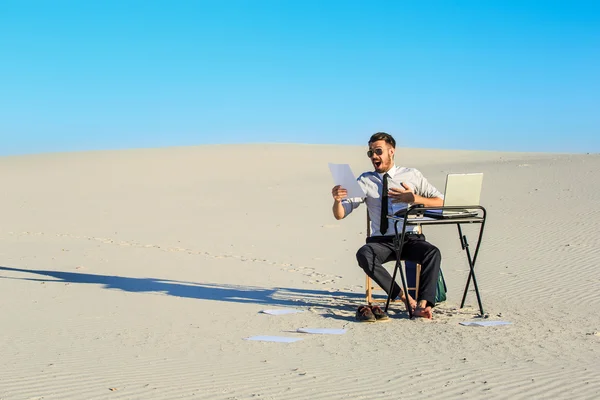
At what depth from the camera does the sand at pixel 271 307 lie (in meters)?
4.65

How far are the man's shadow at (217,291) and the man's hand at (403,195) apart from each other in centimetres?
127

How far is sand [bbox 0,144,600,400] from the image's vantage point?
465 centimetres

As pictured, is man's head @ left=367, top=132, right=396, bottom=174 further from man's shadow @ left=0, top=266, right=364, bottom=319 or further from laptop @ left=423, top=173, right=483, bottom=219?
man's shadow @ left=0, top=266, right=364, bottom=319

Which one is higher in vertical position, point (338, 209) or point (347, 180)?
point (347, 180)

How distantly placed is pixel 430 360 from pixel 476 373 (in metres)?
0.47

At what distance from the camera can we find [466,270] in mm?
10633

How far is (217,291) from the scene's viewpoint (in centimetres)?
882

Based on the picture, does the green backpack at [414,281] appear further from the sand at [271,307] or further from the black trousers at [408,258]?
the black trousers at [408,258]

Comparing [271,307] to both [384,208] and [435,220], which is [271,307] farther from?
[435,220]

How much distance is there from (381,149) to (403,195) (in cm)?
56

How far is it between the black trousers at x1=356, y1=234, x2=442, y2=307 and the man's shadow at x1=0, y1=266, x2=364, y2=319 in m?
0.60

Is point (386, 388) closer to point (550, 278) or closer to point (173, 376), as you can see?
point (173, 376)

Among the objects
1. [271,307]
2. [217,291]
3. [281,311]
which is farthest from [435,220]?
[217,291]

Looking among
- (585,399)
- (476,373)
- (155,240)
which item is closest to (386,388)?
(476,373)
